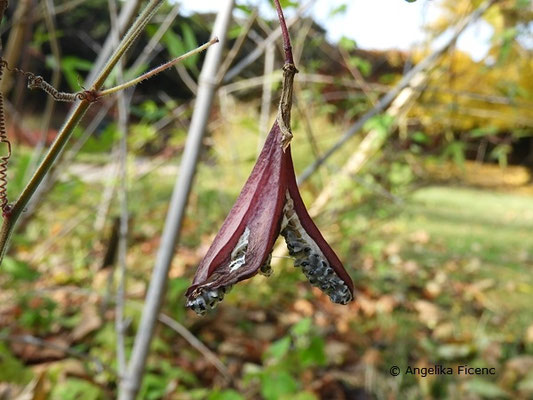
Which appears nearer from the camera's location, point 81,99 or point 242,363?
point 81,99

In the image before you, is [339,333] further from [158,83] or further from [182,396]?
[158,83]

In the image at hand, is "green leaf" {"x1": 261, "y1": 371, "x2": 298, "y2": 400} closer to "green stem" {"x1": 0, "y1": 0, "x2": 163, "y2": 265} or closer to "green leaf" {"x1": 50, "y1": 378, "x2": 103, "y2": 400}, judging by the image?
"green leaf" {"x1": 50, "y1": 378, "x2": 103, "y2": 400}

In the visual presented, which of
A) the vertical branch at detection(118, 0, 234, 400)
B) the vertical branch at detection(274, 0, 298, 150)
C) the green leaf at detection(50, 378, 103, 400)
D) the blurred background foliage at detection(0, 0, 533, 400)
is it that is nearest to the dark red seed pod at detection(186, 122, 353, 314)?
the vertical branch at detection(274, 0, 298, 150)

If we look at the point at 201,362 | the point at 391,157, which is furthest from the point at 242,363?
the point at 391,157

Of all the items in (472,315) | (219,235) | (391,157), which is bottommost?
(472,315)

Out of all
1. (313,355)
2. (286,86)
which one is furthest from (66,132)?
(313,355)

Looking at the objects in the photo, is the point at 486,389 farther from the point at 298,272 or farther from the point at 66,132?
the point at 66,132
